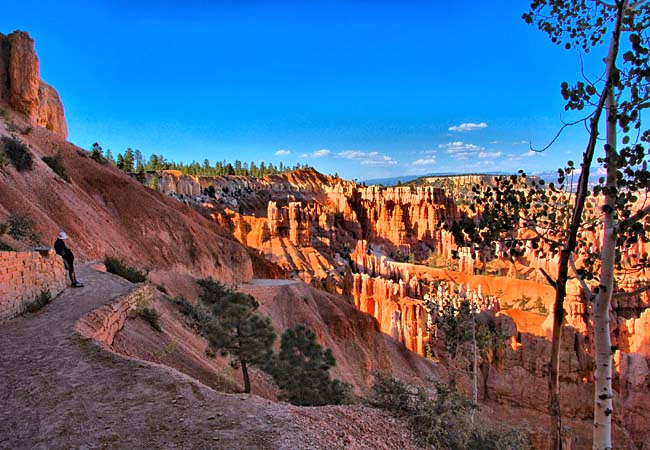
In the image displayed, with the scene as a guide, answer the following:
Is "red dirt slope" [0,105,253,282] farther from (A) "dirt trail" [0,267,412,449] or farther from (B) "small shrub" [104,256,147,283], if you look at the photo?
Result: (A) "dirt trail" [0,267,412,449]

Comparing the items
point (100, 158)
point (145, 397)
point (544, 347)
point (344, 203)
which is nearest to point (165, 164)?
point (344, 203)

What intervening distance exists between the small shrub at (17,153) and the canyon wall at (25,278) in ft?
35.7

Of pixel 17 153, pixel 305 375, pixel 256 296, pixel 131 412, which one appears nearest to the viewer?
pixel 131 412

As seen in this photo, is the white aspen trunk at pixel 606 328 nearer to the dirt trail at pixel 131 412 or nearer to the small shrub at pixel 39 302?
the dirt trail at pixel 131 412

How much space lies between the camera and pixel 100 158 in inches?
1158

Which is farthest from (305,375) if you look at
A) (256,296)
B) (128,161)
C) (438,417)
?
(128,161)

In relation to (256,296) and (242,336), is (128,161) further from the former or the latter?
(242,336)

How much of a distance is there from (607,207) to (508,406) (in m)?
25.6

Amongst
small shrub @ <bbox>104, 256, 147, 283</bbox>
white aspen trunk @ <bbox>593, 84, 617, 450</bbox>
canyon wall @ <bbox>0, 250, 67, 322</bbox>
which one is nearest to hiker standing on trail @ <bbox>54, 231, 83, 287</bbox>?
canyon wall @ <bbox>0, 250, 67, 322</bbox>

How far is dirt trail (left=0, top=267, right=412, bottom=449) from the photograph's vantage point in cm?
424

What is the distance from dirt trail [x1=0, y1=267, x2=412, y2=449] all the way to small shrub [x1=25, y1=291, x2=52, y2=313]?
1229 mm

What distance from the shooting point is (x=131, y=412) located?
470 cm

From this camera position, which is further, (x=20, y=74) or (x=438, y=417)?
(x=20, y=74)

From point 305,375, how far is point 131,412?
21.5 feet
